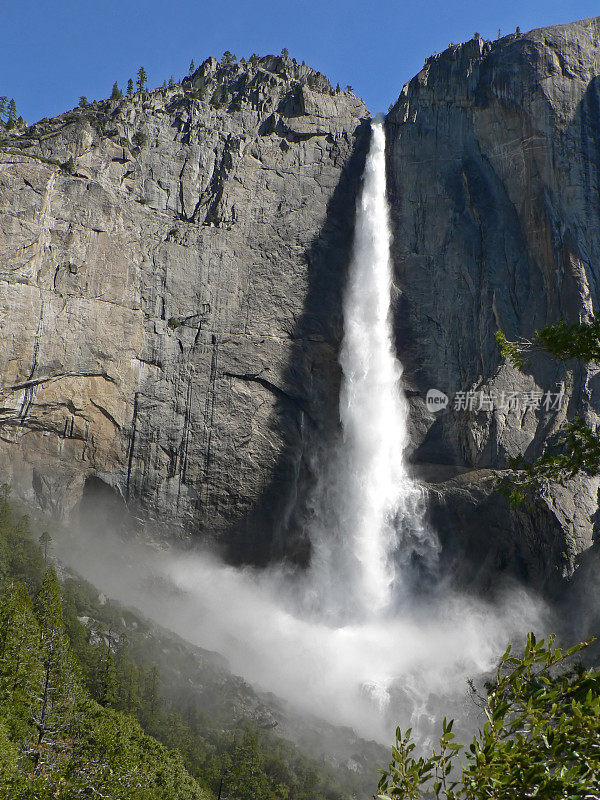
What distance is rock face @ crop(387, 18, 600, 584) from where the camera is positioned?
34531 millimetres

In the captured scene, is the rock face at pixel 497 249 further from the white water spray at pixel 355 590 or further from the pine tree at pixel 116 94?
the pine tree at pixel 116 94

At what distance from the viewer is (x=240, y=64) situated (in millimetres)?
45781

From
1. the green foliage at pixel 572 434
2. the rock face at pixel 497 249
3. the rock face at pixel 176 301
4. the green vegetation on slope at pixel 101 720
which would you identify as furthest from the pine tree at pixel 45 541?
the green foliage at pixel 572 434

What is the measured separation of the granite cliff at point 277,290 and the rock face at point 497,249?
115 millimetres

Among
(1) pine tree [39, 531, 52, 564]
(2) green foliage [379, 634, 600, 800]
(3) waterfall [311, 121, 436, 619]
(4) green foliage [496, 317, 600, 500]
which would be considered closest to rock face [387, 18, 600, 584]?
Answer: (3) waterfall [311, 121, 436, 619]

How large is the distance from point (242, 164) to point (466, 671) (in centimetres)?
2936

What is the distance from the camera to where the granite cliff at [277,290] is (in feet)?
114

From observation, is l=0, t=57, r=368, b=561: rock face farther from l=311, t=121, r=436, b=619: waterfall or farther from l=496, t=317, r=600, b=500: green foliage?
l=496, t=317, r=600, b=500: green foliage

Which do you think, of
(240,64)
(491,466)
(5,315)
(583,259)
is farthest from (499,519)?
(240,64)

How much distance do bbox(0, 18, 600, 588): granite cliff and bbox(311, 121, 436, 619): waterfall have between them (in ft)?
3.17

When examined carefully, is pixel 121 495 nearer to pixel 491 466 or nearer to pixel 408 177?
pixel 491 466

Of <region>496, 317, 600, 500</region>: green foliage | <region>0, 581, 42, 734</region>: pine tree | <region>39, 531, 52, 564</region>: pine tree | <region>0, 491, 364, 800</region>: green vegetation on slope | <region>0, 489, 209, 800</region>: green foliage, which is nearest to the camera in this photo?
<region>496, 317, 600, 500</region>: green foliage

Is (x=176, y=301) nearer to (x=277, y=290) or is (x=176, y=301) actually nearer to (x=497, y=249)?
(x=277, y=290)

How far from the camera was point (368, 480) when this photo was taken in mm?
37188
